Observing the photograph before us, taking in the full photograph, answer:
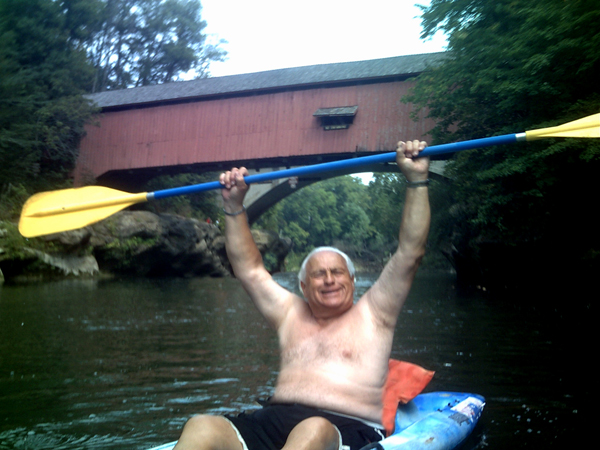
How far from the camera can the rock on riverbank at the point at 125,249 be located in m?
15.5

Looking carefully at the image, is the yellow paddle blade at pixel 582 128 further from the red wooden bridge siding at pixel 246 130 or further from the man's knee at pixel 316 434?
the red wooden bridge siding at pixel 246 130

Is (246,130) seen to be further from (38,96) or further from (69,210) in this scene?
(69,210)

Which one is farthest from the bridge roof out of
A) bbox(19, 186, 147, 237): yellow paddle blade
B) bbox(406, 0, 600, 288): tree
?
bbox(19, 186, 147, 237): yellow paddle blade

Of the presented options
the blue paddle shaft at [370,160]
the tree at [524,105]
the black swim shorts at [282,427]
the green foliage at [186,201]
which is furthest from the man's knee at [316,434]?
the green foliage at [186,201]

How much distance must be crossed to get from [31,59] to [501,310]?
19.7 metres

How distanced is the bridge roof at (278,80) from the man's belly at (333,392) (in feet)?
46.0

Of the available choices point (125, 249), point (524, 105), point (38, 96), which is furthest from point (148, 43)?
point (524, 105)

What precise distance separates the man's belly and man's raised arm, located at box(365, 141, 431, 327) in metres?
0.31

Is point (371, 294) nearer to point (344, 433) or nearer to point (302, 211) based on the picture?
point (344, 433)

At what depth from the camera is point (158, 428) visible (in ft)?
11.5

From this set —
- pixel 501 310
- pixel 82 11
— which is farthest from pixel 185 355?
pixel 82 11

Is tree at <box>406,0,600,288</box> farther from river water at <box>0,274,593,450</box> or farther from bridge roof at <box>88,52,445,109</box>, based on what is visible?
bridge roof at <box>88,52,445,109</box>

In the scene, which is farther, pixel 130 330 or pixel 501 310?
pixel 501 310

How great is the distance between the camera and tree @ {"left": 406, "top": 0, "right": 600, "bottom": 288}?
340 inches
